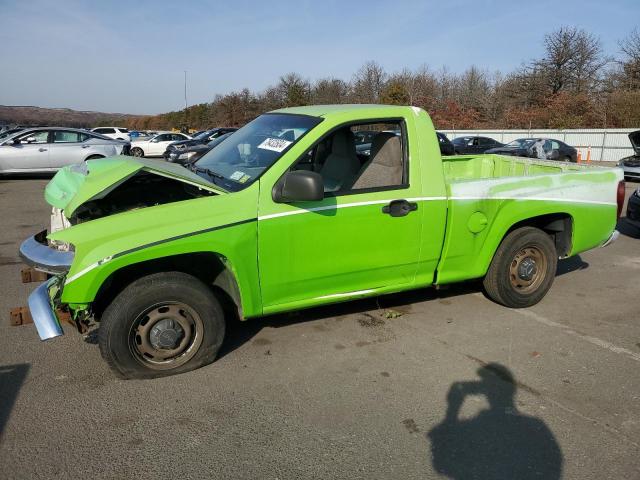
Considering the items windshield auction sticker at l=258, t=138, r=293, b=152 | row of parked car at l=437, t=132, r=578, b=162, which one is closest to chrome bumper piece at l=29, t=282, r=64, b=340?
windshield auction sticker at l=258, t=138, r=293, b=152

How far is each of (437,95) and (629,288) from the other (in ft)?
174

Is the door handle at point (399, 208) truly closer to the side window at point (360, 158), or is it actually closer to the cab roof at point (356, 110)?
the side window at point (360, 158)

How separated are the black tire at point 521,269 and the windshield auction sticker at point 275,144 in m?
2.33

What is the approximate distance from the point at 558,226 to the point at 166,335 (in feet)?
12.8

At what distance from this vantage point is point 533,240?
492 cm

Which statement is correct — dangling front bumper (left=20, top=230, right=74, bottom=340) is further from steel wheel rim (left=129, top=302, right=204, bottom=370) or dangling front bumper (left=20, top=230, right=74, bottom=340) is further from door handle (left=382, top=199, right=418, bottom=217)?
door handle (left=382, top=199, right=418, bottom=217)

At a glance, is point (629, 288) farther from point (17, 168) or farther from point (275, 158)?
point (17, 168)

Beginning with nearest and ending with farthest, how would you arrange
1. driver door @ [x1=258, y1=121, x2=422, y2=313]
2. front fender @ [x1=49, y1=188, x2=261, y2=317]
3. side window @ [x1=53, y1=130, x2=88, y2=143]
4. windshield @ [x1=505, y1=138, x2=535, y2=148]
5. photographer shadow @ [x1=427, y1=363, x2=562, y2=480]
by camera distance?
photographer shadow @ [x1=427, y1=363, x2=562, y2=480] < front fender @ [x1=49, y1=188, x2=261, y2=317] < driver door @ [x1=258, y1=121, x2=422, y2=313] < side window @ [x1=53, y1=130, x2=88, y2=143] < windshield @ [x1=505, y1=138, x2=535, y2=148]

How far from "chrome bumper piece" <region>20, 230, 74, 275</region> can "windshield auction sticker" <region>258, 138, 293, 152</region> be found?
5.30 ft

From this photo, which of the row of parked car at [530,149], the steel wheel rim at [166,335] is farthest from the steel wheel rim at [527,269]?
the row of parked car at [530,149]

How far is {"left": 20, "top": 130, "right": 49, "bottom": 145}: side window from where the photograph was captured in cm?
1511

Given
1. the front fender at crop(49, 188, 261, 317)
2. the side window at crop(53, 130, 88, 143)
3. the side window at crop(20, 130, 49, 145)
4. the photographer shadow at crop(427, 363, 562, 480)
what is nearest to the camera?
the photographer shadow at crop(427, 363, 562, 480)

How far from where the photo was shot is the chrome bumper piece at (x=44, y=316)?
3.29 metres

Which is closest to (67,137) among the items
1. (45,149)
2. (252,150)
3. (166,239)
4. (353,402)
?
(45,149)
